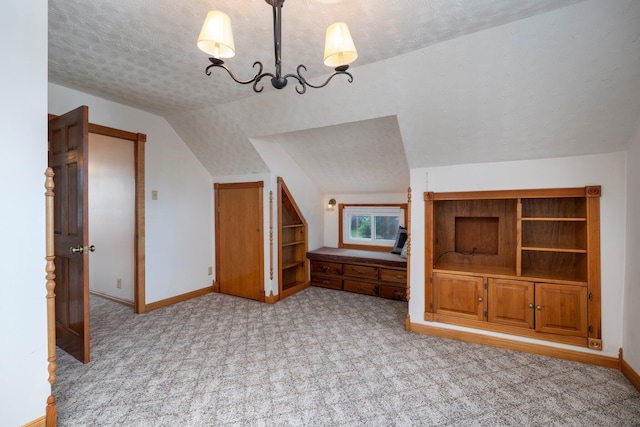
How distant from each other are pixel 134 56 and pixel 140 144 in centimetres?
143

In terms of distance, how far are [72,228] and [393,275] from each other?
3486mm

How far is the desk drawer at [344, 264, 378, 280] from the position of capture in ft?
13.4

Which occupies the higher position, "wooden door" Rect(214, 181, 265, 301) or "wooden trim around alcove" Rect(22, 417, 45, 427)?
"wooden door" Rect(214, 181, 265, 301)

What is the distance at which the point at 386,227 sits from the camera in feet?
15.4

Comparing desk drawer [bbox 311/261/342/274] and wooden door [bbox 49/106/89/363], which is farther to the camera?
desk drawer [bbox 311/261/342/274]

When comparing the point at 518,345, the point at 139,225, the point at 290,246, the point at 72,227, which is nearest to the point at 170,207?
the point at 139,225

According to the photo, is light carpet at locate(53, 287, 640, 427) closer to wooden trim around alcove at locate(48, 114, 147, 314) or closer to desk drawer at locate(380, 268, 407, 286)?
wooden trim around alcove at locate(48, 114, 147, 314)

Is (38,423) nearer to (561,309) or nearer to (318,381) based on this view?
(318,381)

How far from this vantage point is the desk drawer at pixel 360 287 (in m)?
4.10

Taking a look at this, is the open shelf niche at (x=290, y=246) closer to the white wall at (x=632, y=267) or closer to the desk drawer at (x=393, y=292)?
the desk drawer at (x=393, y=292)

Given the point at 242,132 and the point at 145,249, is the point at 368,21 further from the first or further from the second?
the point at 145,249

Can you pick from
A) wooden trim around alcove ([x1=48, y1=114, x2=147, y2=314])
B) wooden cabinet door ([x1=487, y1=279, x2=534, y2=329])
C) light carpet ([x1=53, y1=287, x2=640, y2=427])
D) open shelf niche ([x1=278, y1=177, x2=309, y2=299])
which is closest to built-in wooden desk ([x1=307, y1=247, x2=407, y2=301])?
open shelf niche ([x1=278, y1=177, x2=309, y2=299])

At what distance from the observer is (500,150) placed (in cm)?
254

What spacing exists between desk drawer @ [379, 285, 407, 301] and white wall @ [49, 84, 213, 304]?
101 inches
